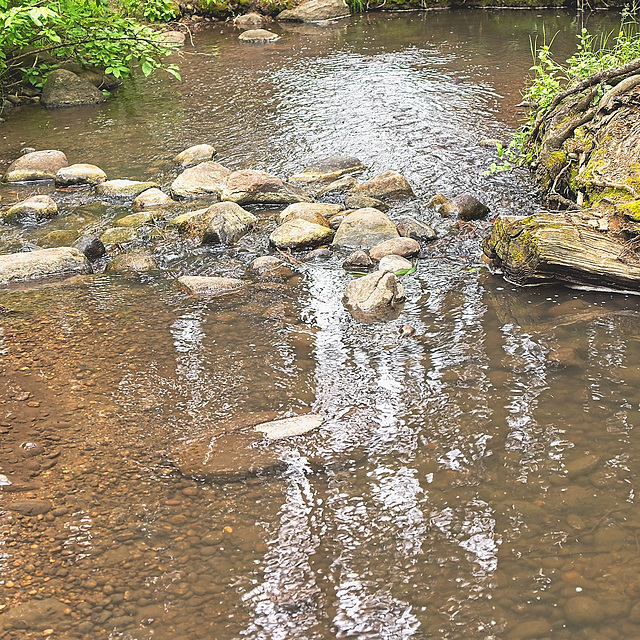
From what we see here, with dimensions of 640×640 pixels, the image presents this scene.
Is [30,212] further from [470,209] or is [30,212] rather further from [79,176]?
[470,209]

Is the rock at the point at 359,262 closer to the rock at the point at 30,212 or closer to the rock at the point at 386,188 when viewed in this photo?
the rock at the point at 386,188

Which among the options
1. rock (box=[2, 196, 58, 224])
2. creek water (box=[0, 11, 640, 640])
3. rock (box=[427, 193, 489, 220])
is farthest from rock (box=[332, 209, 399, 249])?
rock (box=[2, 196, 58, 224])

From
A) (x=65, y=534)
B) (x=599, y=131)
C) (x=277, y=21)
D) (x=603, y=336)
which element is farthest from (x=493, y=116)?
(x=277, y=21)

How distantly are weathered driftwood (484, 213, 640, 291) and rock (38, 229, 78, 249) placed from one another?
11.9ft

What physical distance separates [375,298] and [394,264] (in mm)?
596

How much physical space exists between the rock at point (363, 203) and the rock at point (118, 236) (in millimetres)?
1943

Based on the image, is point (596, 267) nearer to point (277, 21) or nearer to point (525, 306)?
point (525, 306)

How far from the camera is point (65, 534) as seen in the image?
2.70 m

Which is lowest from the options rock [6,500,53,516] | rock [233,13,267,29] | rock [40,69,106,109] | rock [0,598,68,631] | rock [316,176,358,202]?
rock [0,598,68,631]

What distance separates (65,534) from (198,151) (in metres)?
5.70

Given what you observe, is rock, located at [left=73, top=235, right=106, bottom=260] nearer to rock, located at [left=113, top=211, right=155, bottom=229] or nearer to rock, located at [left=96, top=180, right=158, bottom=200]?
rock, located at [left=113, top=211, right=155, bottom=229]

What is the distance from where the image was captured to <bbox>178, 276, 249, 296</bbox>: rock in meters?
4.78

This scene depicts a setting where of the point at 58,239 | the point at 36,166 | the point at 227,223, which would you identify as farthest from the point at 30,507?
the point at 36,166

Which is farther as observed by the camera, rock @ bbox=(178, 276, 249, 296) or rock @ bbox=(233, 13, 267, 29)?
rock @ bbox=(233, 13, 267, 29)
